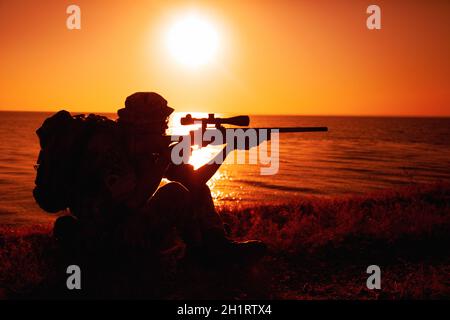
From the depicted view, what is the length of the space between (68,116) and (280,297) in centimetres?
332

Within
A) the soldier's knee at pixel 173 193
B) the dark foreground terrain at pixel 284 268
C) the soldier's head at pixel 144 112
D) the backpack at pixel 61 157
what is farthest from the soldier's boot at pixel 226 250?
the backpack at pixel 61 157

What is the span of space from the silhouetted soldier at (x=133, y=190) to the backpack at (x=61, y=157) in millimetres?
83

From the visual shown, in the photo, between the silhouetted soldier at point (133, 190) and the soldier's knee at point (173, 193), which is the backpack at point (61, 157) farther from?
the soldier's knee at point (173, 193)

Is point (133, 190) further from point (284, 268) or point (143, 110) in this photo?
point (284, 268)

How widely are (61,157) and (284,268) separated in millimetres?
3525

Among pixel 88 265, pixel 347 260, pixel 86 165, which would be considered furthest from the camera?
pixel 347 260

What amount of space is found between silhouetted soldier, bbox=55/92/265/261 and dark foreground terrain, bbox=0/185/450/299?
1.10 feet

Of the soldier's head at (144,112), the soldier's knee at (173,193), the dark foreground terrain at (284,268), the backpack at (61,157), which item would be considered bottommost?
the dark foreground terrain at (284,268)

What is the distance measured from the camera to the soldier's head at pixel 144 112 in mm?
4449

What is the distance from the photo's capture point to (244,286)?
5.13m

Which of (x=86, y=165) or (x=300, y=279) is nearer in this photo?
(x=86, y=165)

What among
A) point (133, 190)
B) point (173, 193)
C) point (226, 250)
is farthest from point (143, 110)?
point (226, 250)

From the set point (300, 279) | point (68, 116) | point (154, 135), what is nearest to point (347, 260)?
point (300, 279)
